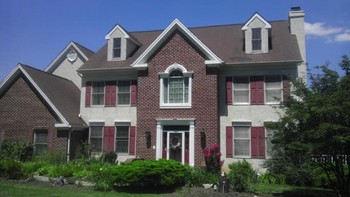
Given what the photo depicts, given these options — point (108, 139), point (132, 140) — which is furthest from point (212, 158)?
point (108, 139)

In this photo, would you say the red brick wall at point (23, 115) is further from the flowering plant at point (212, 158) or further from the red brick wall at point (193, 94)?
the flowering plant at point (212, 158)

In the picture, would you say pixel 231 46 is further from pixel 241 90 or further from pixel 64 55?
pixel 64 55

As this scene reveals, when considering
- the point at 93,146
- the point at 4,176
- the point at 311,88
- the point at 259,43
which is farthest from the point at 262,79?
the point at 4,176

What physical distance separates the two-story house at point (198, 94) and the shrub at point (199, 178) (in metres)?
4.45

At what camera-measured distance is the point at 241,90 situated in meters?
21.5

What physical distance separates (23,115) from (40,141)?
6.89 feet

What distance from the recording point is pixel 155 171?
1445 centimetres

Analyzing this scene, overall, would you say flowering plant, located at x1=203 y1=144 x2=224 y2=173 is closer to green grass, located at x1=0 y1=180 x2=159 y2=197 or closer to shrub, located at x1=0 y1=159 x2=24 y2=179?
green grass, located at x1=0 y1=180 x2=159 y2=197

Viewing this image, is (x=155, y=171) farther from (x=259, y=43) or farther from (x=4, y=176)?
(x=259, y=43)

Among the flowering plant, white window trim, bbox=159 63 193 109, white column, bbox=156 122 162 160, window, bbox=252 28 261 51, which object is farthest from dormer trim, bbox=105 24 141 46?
the flowering plant

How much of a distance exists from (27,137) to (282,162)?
15.8 meters

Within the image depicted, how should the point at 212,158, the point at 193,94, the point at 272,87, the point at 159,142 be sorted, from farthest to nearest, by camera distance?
the point at 159,142, the point at 193,94, the point at 272,87, the point at 212,158

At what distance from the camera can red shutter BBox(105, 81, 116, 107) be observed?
78.3ft

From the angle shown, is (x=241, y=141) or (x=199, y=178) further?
(x=241, y=141)
